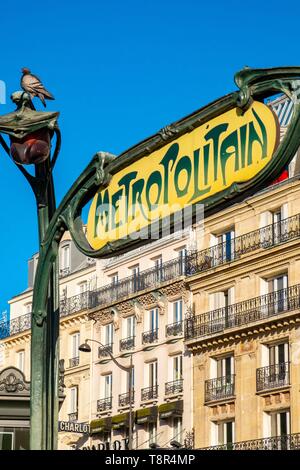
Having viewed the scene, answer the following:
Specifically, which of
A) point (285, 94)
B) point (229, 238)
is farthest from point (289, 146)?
point (229, 238)

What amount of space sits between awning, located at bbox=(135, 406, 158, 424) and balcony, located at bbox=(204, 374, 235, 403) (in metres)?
4.36

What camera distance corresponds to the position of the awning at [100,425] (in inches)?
2462

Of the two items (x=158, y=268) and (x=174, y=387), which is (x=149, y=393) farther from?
(x=158, y=268)

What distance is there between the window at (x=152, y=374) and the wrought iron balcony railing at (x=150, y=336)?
3.71ft

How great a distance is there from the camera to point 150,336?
60.5m

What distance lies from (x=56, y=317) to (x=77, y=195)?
0.92 meters

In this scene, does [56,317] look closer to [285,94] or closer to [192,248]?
[285,94]

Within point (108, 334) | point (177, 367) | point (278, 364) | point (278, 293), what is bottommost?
point (278, 364)

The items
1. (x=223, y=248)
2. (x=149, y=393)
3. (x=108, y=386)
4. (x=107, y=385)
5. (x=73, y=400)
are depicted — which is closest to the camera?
(x=223, y=248)

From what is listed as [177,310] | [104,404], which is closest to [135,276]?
[177,310]

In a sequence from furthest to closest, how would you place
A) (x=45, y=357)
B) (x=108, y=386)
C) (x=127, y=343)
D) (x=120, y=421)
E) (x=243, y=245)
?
(x=108, y=386) < (x=127, y=343) < (x=120, y=421) < (x=243, y=245) < (x=45, y=357)

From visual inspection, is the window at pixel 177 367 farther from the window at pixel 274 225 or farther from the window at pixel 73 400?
the window at pixel 73 400

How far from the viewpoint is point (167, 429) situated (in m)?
58.1

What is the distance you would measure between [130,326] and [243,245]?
10570mm
